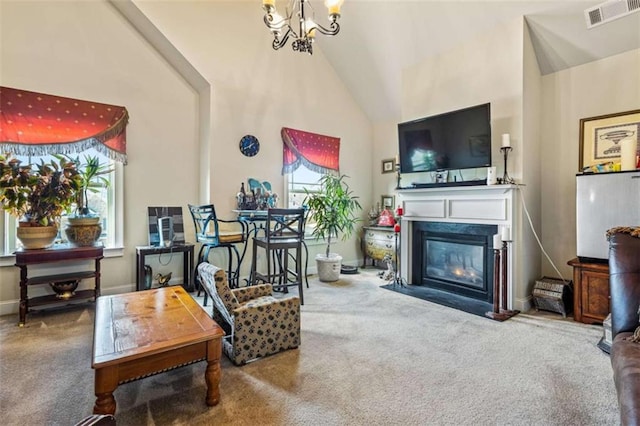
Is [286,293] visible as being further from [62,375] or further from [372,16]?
[372,16]

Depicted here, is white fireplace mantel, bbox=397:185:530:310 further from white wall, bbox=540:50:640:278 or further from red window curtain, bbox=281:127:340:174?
red window curtain, bbox=281:127:340:174

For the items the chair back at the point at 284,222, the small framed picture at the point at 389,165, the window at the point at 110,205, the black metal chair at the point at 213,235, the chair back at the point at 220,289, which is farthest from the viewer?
the small framed picture at the point at 389,165

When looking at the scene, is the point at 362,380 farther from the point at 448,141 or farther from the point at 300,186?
the point at 300,186

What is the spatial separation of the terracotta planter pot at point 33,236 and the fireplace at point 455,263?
13.4ft

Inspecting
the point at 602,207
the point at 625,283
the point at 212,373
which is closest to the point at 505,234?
the point at 602,207

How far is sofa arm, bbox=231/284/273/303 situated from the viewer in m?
2.60

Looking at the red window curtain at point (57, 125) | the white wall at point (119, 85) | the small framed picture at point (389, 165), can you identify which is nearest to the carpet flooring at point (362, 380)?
the white wall at point (119, 85)

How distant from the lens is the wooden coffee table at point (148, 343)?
1486 mm

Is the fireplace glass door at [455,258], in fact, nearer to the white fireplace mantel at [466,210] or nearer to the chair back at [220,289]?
the white fireplace mantel at [466,210]

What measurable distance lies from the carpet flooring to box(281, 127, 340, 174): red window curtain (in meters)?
2.65

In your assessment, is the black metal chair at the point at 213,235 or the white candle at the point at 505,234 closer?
the white candle at the point at 505,234

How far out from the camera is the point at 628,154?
290 centimetres

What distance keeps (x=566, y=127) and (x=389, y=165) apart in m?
2.57

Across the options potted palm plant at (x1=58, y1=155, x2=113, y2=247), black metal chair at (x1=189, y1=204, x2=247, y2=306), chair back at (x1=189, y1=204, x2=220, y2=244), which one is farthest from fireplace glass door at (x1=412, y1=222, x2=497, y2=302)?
potted palm plant at (x1=58, y1=155, x2=113, y2=247)
